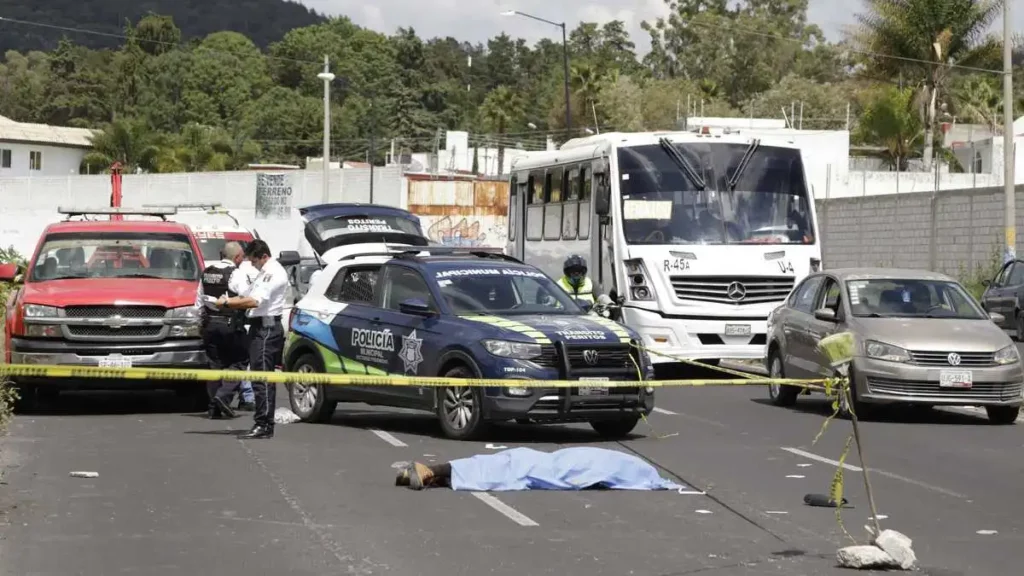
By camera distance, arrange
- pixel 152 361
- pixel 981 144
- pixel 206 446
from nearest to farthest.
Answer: pixel 206 446 < pixel 152 361 < pixel 981 144

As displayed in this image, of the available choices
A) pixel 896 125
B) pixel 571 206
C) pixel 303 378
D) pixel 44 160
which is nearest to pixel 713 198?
pixel 571 206

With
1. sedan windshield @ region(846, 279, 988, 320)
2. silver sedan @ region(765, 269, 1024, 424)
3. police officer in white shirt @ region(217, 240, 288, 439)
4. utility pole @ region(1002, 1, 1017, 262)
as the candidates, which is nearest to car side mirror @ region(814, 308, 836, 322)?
silver sedan @ region(765, 269, 1024, 424)

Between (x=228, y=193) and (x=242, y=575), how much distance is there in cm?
6109

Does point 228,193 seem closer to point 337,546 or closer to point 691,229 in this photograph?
point 691,229

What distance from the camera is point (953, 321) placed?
→ 1755 cm

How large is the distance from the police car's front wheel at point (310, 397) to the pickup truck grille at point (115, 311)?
152 centimetres

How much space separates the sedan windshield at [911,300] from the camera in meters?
17.9

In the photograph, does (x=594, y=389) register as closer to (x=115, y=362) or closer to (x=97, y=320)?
(x=115, y=362)

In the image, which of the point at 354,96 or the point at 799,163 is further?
the point at 354,96

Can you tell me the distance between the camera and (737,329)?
72.3 feet

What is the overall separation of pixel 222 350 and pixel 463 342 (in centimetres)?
339

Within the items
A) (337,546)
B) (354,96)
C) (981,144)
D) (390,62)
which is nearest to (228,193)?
(981,144)

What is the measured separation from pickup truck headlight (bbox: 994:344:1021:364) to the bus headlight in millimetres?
6010

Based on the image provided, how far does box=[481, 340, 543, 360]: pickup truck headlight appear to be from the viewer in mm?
14406
